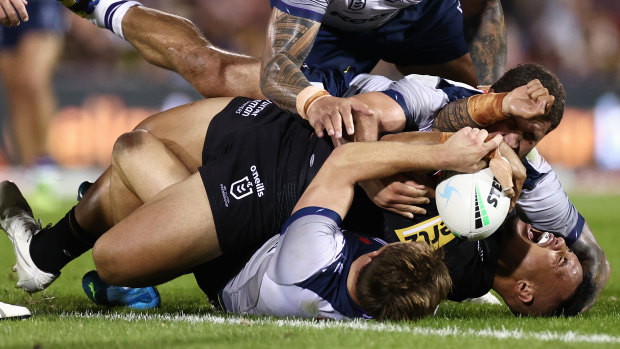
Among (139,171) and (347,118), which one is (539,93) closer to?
(347,118)

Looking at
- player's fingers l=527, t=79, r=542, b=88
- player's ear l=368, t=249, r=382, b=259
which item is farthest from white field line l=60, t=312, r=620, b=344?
player's fingers l=527, t=79, r=542, b=88

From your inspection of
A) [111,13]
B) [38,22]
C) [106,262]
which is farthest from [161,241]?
[38,22]

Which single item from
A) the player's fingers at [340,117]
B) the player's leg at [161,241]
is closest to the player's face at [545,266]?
the player's fingers at [340,117]

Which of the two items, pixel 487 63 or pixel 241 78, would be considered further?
pixel 487 63

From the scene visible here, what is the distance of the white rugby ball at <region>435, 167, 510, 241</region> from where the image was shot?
4223 millimetres

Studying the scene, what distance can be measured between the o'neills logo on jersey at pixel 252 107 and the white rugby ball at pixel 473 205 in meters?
1.39

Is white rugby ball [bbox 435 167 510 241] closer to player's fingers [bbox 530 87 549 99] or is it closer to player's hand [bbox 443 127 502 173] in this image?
player's hand [bbox 443 127 502 173]

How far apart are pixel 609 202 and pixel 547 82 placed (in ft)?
32.0

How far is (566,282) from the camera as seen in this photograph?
4719mm

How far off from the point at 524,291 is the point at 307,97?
151 centimetres

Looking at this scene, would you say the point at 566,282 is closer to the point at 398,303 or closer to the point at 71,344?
the point at 398,303

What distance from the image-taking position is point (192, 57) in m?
5.96

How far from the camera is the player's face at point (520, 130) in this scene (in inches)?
184

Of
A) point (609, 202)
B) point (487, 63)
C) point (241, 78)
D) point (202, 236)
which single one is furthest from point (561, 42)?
point (202, 236)
